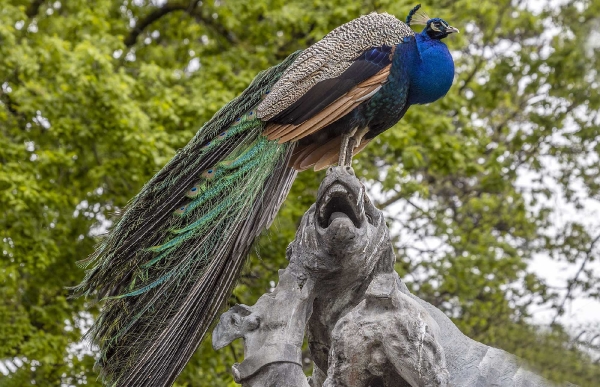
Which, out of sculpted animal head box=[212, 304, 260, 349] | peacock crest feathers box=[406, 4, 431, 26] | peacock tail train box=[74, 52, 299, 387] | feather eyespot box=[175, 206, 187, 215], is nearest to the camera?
sculpted animal head box=[212, 304, 260, 349]

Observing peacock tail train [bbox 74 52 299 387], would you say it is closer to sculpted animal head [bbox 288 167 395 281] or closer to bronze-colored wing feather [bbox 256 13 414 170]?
bronze-colored wing feather [bbox 256 13 414 170]

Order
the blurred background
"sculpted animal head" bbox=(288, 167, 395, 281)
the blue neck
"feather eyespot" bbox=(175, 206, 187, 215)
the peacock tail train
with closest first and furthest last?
"sculpted animal head" bbox=(288, 167, 395, 281) → the peacock tail train → "feather eyespot" bbox=(175, 206, 187, 215) → the blue neck → the blurred background

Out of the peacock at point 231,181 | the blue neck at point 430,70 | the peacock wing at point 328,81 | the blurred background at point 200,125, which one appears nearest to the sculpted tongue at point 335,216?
the peacock at point 231,181

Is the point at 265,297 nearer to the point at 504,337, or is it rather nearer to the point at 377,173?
the point at 504,337

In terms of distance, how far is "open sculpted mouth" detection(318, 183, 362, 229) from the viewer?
424 cm

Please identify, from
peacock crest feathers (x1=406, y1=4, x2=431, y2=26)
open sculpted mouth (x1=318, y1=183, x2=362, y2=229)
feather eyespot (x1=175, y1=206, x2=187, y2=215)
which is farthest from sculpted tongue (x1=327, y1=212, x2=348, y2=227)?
peacock crest feathers (x1=406, y1=4, x2=431, y2=26)

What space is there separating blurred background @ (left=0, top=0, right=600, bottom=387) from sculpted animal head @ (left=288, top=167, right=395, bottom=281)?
18.6 ft

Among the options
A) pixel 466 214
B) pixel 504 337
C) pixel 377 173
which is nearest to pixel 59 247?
pixel 377 173

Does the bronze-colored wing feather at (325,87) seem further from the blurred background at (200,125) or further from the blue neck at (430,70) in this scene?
the blurred background at (200,125)

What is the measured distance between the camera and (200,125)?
10852 millimetres

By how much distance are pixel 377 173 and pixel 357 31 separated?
546 centimetres

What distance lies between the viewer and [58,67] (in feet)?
36.4

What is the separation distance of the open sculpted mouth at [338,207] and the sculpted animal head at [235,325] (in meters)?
0.49

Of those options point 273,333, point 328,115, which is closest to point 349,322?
point 273,333
